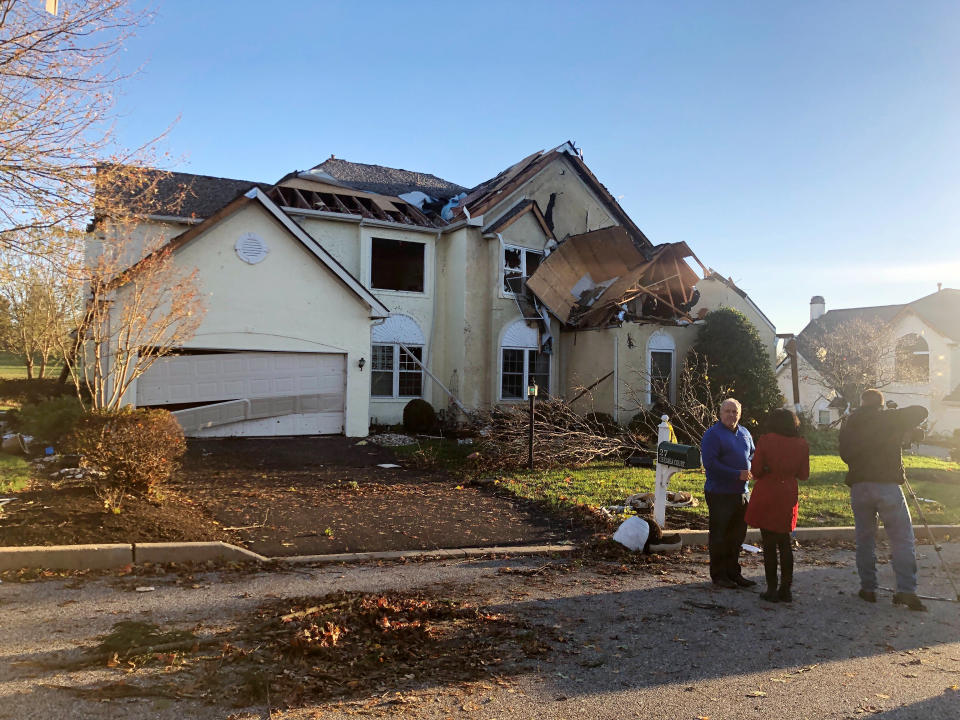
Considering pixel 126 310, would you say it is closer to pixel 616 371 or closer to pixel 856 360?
pixel 616 371

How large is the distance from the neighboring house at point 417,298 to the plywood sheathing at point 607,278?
5 centimetres

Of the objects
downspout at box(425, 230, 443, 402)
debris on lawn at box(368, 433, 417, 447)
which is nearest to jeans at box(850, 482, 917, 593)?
debris on lawn at box(368, 433, 417, 447)

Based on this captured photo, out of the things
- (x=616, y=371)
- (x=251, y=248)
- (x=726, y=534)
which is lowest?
(x=726, y=534)

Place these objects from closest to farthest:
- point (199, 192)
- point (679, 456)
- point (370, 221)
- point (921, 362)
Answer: point (679, 456)
point (370, 221)
point (199, 192)
point (921, 362)

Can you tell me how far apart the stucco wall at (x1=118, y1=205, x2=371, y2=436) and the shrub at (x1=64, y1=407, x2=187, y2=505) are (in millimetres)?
7487

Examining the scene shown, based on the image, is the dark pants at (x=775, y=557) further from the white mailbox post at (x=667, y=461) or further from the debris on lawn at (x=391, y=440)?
the debris on lawn at (x=391, y=440)

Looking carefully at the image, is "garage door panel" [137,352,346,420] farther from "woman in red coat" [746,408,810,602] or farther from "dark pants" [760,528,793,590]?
"dark pants" [760,528,793,590]

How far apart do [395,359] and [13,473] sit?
11205mm

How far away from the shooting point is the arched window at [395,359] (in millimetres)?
20094

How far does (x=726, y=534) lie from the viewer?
6488mm

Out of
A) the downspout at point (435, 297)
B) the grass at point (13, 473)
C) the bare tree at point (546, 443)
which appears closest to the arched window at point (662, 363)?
the downspout at point (435, 297)

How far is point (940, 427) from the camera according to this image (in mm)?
33062

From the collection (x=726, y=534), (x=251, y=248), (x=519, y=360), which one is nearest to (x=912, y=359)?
(x=519, y=360)

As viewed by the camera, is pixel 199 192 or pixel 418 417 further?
pixel 199 192
